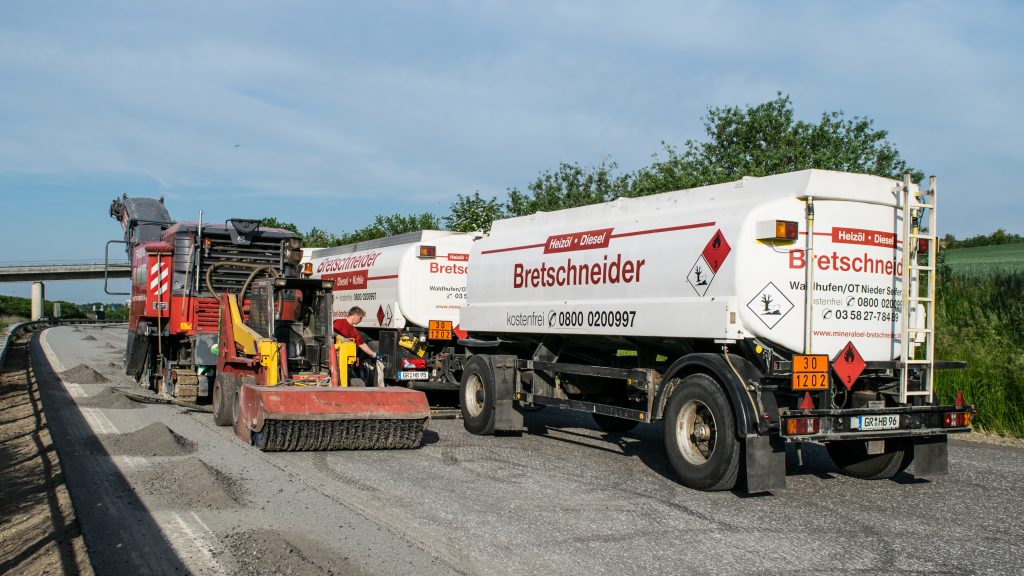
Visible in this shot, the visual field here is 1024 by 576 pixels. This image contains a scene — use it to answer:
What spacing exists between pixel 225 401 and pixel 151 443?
2.15 metres

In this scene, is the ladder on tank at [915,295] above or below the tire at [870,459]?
above

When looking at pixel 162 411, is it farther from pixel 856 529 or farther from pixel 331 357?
pixel 856 529

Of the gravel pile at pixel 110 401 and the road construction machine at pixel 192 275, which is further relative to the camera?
the road construction machine at pixel 192 275

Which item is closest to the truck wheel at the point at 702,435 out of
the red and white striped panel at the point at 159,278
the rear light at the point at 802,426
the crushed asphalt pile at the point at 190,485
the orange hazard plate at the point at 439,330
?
the rear light at the point at 802,426

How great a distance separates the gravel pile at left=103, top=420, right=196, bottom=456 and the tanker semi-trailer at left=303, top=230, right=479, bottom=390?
14.4 ft

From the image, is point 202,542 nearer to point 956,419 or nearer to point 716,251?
point 716,251

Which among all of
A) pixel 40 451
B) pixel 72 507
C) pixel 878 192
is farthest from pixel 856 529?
pixel 40 451

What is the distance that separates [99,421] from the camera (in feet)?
40.4

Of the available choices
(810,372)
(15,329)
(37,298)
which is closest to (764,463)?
(810,372)

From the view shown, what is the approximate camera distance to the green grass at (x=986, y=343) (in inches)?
536

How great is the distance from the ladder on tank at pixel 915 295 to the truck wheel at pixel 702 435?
5.97 ft

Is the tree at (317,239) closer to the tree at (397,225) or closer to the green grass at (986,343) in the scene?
the tree at (397,225)

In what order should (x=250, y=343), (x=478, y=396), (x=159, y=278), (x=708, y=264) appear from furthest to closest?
(x=159, y=278) → (x=478, y=396) → (x=250, y=343) → (x=708, y=264)

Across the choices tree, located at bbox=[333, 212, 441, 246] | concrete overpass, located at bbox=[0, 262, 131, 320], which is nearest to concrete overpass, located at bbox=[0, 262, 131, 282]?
concrete overpass, located at bbox=[0, 262, 131, 320]
